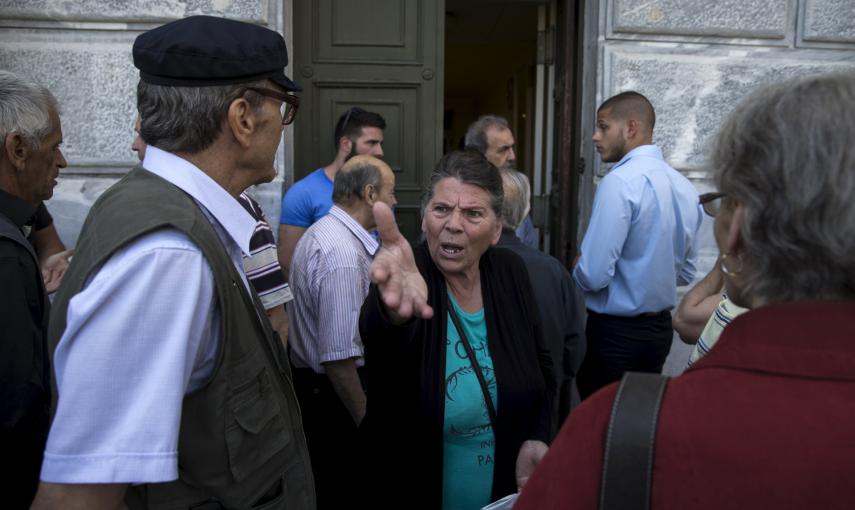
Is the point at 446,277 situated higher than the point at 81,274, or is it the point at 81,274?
the point at 81,274

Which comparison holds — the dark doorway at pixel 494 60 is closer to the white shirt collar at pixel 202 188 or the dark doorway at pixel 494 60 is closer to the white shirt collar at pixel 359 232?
the white shirt collar at pixel 359 232

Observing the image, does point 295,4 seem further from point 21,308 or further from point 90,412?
point 90,412

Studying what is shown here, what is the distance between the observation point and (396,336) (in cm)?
203

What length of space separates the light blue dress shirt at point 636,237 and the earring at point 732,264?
2.57m

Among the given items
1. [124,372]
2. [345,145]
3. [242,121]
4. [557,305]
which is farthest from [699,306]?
[345,145]

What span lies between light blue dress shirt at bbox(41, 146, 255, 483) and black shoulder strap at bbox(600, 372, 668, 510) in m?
0.71

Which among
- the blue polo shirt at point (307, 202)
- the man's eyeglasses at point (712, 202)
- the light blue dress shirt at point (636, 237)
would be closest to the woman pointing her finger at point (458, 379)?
the man's eyeglasses at point (712, 202)

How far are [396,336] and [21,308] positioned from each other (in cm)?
90


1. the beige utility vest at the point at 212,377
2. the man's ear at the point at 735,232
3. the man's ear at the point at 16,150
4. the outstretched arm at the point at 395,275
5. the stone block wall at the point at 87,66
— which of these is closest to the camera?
the man's ear at the point at 735,232

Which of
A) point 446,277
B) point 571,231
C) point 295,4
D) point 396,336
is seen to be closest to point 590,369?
point 571,231

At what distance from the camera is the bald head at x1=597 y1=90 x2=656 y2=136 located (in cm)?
399

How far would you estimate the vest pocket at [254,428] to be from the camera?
1404mm

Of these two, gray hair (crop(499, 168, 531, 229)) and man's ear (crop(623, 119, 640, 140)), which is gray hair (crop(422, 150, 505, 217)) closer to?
gray hair (crop(499, 168, 531, 229))

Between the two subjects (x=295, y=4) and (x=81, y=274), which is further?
(x=295, y=4)
